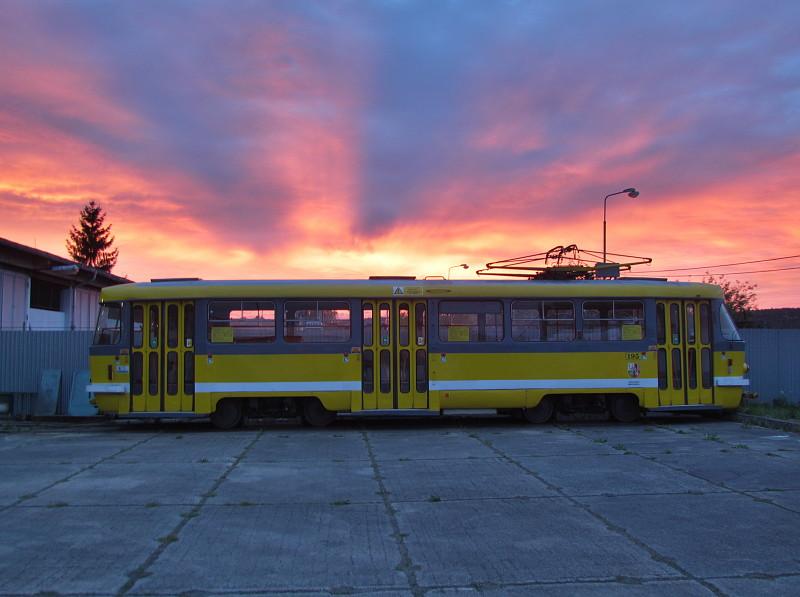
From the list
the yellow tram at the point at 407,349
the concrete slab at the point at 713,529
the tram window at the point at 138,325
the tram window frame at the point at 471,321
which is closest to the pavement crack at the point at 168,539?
the concrete slab at the point at 713,529

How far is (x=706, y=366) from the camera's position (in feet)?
52.5

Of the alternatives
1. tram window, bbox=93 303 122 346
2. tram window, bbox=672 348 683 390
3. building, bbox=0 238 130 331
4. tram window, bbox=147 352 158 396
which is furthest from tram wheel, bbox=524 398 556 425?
building, bbox=0 238 130 331

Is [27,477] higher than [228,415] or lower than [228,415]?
lower

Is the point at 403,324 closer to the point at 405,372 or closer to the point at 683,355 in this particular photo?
the point at 405,372

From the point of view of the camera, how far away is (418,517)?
7637 millimetres

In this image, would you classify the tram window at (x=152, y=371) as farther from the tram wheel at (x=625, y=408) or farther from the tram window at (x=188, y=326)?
the tram wheel at (x=625, y=408)

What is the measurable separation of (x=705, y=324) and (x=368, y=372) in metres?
7.64

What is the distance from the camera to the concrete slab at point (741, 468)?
364 inches

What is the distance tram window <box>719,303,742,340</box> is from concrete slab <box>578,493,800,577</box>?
8409mm

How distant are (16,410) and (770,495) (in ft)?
56.9

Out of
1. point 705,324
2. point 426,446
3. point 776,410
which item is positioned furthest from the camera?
point 776,410

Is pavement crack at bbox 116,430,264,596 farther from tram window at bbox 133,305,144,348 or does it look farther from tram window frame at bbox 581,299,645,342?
tram window frame at bbox 581,299,645,342

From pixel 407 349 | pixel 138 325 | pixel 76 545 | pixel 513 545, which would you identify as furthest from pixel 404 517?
pixel 138 325

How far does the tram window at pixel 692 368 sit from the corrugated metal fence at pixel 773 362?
15.3ft
